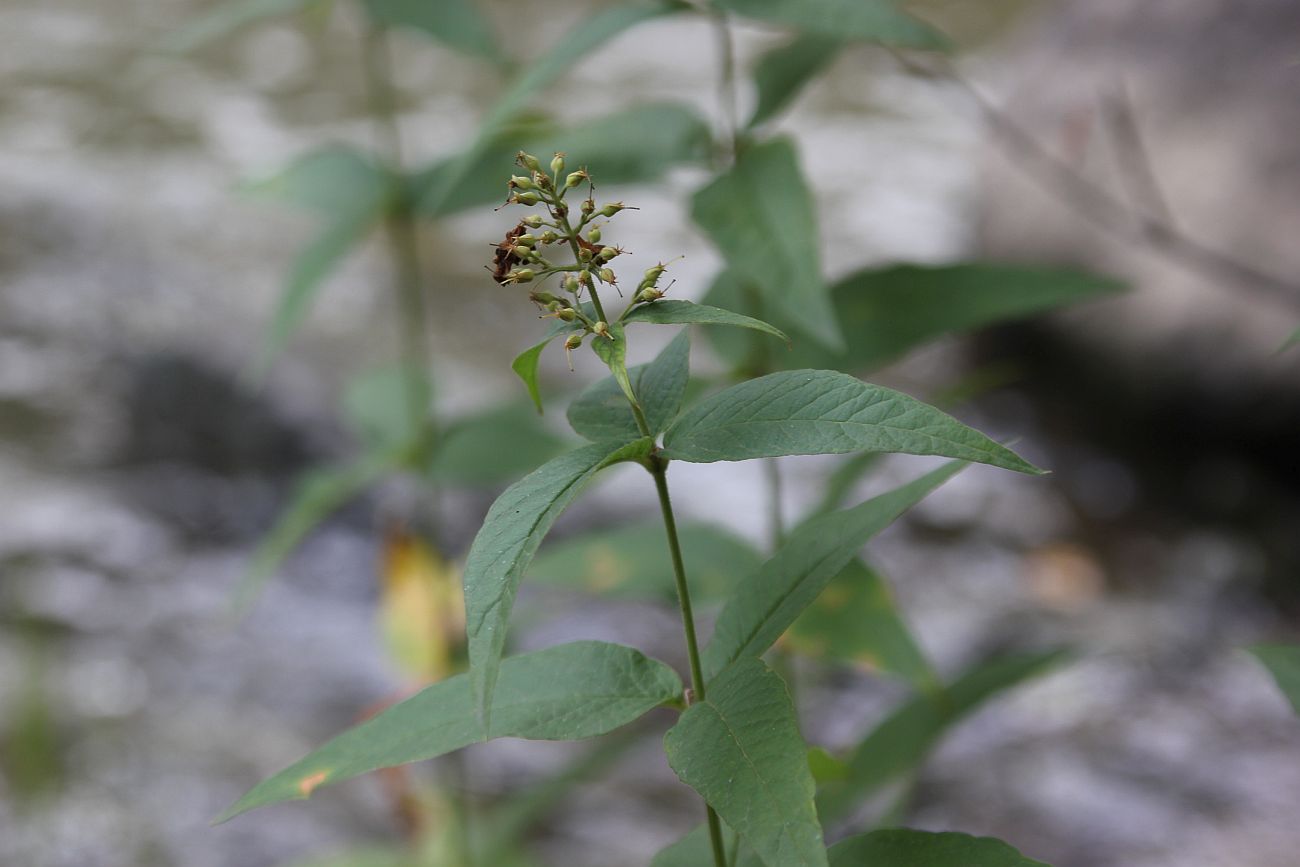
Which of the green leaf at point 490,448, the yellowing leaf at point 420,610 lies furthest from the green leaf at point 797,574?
the yellowing leaf at point 420,610

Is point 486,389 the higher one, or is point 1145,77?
point 1145,77

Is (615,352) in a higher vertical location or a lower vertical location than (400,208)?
lower

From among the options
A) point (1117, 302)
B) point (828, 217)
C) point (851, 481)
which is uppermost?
point (828, 217)

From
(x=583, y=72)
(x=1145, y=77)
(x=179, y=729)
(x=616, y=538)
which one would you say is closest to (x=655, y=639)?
(x=179, y=729)

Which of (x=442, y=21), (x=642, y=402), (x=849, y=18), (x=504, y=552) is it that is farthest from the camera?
(x=442, y=21)

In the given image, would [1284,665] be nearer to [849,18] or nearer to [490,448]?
[849,18]

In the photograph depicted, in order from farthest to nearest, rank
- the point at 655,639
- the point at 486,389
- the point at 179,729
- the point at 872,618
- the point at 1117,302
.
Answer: the point at 486,389 < the point at 1117,302 < the point at 655,639 < the point at 179,729 < the point at 872,618

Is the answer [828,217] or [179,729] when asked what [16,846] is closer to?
[179,729]

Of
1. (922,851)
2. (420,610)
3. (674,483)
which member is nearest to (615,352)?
(922,851)
